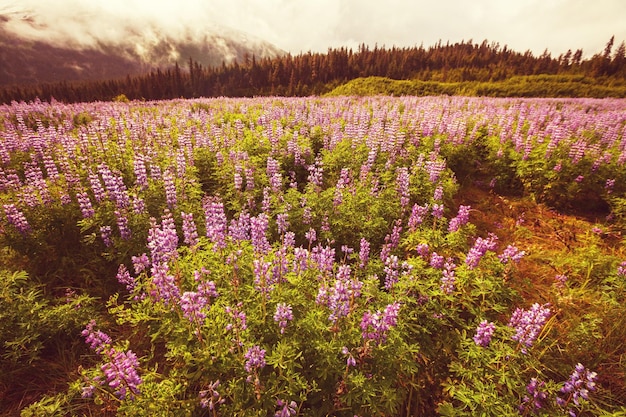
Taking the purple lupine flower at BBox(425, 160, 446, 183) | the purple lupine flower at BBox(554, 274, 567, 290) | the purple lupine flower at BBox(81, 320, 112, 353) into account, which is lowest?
the purple lupine flower at BBox(554, 274, 567, 290)

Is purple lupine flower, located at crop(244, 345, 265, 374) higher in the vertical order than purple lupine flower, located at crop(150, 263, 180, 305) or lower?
lower

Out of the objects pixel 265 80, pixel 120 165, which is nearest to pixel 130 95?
pixel 265 80

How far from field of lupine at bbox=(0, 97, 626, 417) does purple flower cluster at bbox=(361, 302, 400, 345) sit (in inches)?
0.9

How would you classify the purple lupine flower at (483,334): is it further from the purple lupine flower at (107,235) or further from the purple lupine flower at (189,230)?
the purple lupine flower at (107,235)

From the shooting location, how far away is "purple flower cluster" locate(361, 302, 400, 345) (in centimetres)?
279

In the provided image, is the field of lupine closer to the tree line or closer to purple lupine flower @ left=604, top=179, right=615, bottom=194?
purple lupine flower @ left=604, top=179, right=615, bottom=194

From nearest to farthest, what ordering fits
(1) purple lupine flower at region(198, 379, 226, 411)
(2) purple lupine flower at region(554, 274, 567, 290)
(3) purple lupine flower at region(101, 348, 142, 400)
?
(1) purple lupine flower at region(198, 379, 226, 411), (3) purple lupine flower at region(101, 348, 142, 400), (2) purple lupine flower at region(554, 274, 567, 290)

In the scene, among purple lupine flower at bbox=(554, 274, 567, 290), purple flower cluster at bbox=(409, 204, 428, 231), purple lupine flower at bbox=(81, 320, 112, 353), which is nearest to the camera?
purple lupine flower at bbox=(81, 320, 112, 353)

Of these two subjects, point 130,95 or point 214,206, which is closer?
point 214,206

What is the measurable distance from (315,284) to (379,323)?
1.18 metres

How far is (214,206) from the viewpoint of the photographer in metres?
4.55

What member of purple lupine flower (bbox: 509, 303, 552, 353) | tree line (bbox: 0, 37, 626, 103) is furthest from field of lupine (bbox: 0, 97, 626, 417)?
tree line (bbox: 0, 37, 626, 103)

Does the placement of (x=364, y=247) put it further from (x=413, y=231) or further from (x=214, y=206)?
(x=214, y=206)

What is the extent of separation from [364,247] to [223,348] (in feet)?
7.92
